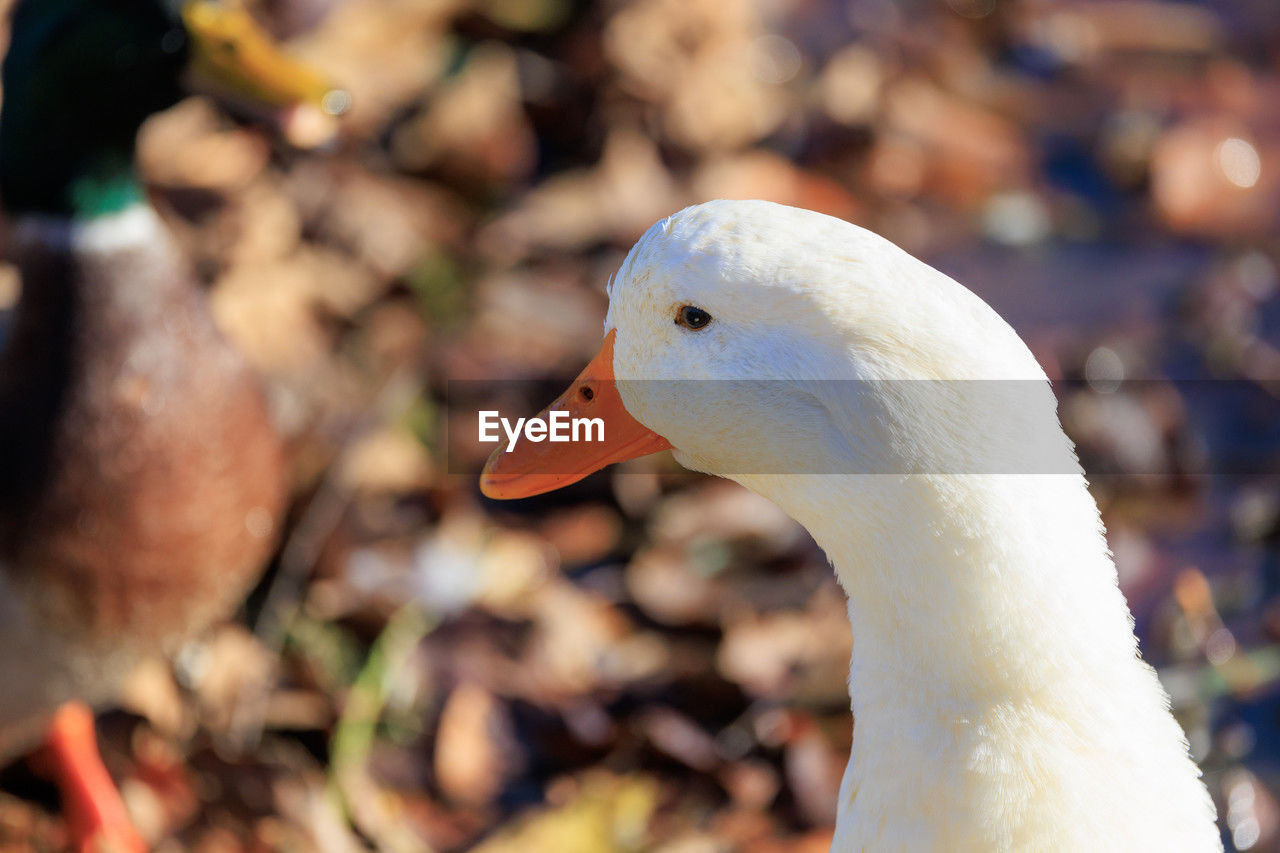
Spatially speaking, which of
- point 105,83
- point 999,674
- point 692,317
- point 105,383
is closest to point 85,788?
point 105,383

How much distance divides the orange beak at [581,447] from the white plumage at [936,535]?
0.61ft

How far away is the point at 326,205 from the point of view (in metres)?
3.12

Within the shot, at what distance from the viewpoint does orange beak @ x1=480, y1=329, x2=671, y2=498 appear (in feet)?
4.34

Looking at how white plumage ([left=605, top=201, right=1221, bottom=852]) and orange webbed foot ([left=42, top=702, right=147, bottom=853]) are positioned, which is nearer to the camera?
white plumage ([left=605, top=201, right=1221, bottom=852])

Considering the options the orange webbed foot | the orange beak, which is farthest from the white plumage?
the orange webbed foot

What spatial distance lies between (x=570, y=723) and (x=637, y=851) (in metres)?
0.28

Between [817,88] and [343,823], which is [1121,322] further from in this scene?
[343,823]

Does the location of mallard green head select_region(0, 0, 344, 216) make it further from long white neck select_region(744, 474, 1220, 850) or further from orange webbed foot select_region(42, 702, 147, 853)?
long white neck select_region(744, 474, 1220, 850)

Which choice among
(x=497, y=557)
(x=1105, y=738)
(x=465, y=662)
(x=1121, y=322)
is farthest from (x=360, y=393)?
(x=1105, y=738)

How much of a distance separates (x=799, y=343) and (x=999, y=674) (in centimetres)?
32

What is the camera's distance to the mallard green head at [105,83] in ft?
6.50

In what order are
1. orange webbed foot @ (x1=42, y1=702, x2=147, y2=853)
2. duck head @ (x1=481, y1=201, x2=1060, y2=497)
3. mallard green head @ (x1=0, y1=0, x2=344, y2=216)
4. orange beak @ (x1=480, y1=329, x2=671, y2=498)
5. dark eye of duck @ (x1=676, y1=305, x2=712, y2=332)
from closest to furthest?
duck head @ (x1=481, y1=201, x2=1060, y2=497) → dark eye of duck @ (x1=676, y1=305, x2=712, y2=332) → orange beak @ (x1=480, y1=329, x2=671, y2=498) → mallard green head @ (x1=0, y1=0, x2=344, y2=216) → orange webbed foot @ (x1=42, y1=702, x2=147, y2=853)

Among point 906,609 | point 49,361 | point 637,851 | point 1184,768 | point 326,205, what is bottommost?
point 637,851

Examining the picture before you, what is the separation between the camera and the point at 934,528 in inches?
40.0
